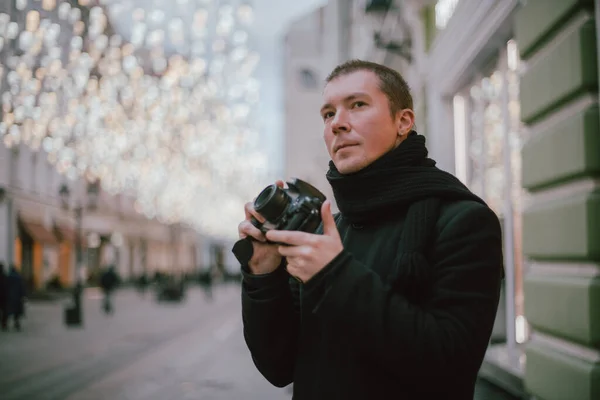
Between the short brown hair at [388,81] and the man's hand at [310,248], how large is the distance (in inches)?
17.2

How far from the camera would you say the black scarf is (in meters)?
1.58

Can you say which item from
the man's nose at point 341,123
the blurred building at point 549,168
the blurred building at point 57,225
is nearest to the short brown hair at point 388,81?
the man's nose at point 341,123

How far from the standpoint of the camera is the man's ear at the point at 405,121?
70.0 inches

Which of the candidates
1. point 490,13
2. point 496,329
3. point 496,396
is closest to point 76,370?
point 496,329

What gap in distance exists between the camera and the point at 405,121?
180 centimetres

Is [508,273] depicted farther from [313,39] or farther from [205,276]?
→ [313,39]

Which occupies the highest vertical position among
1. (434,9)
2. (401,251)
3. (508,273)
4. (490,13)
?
(434,9)

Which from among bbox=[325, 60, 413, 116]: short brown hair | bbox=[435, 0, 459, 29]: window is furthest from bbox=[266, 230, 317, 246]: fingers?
bbox=[435, 0, 459, 29]: window

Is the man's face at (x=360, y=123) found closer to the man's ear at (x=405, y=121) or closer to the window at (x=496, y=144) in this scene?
the man's ear at (x=405, y=121)

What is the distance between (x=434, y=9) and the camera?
8.68 meters

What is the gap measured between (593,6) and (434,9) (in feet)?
17.9

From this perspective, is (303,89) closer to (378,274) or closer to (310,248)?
(378,274)

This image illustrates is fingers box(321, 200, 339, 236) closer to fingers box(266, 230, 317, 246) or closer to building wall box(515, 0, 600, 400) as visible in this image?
fingers box(266, 230, 317, 246)

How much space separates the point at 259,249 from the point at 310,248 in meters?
0.37
